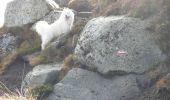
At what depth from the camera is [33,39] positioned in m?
18.1

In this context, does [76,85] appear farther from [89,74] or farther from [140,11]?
[140,11]

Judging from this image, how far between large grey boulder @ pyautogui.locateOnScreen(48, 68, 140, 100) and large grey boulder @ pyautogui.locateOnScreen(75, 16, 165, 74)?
0.23m

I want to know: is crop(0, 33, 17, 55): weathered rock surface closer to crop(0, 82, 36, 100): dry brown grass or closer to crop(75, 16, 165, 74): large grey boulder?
crop(0, 82, 36, 100): dry brown grass

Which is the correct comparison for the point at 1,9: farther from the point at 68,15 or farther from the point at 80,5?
the point at 68,15

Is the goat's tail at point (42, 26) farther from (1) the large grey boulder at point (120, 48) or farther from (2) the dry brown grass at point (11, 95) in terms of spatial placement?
(1) the large grey boulder at point (120, 48)

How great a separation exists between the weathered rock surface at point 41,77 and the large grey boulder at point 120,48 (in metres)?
0.99

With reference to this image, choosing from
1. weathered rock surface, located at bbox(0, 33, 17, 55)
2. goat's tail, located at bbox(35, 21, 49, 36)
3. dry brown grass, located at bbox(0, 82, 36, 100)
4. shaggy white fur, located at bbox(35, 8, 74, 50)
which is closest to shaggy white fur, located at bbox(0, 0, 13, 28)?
weathered rock surface, located at bbox(0, 33, 17, 55)

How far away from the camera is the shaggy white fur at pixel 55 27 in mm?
16859

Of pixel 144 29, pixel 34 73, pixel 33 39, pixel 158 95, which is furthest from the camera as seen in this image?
pixel 33 39

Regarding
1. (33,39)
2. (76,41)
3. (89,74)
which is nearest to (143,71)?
(89,74)

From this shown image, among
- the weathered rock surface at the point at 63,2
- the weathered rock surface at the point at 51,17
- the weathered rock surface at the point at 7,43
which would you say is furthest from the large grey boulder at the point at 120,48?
the weathered rock surface at the point at 63,2

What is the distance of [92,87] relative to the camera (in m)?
13.8

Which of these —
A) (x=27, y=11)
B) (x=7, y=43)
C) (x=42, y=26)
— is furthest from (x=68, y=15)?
(x=7, y=43)

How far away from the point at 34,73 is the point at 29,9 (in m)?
4.02
